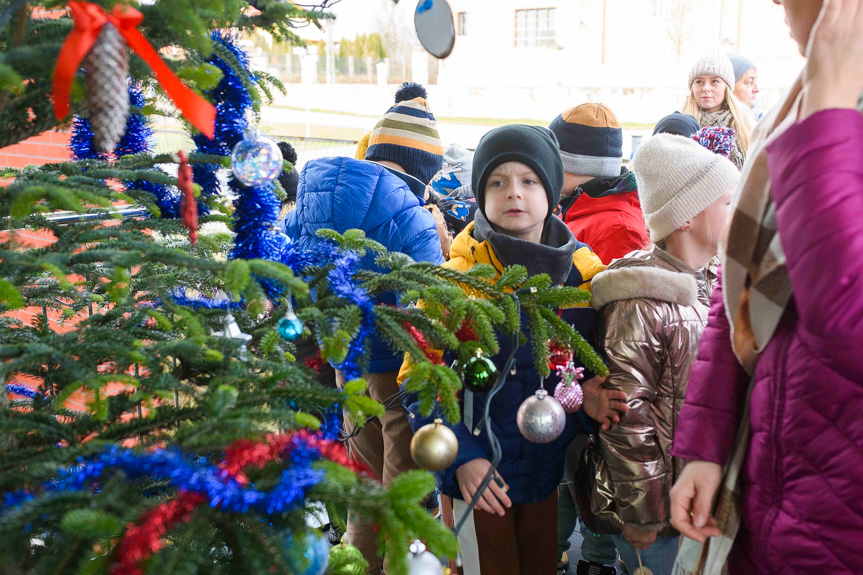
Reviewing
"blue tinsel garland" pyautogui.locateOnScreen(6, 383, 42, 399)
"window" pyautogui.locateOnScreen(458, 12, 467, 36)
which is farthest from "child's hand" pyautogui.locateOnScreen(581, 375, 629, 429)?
"window" pyautogui.locateOnScreen(458, 12, 467, 36)

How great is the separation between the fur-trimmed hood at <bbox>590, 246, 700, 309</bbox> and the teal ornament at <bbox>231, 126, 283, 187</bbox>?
950 mm

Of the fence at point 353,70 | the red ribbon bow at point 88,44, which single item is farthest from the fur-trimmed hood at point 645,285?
the fence at point 353,70

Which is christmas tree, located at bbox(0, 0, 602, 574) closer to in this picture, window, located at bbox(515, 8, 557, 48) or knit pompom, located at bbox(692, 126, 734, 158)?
knit pompom, located at bbox(692, 126, 734, 158)

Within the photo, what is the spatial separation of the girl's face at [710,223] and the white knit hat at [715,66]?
2.16 metres

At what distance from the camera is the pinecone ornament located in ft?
2.82

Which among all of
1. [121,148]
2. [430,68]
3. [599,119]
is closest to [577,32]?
[430,68]

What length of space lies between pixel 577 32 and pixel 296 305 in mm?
25922

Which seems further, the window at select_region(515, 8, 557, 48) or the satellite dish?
the window at select_region(515, 8, 557, 48)

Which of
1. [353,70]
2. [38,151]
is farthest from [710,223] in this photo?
[353,70]

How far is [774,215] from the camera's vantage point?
101 cm

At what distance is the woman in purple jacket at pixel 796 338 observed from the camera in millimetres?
875

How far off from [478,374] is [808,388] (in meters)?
0.60

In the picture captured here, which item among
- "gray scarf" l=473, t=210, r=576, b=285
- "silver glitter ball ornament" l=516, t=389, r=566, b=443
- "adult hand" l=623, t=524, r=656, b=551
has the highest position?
"gray scarf" l=473, t=210, r=576, b=285

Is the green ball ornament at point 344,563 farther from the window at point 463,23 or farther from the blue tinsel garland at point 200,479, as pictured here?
the window at point 463,23
